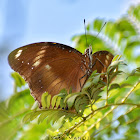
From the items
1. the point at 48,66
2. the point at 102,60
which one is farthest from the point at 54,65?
the point at 102,60

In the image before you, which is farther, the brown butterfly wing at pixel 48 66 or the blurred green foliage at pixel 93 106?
the brown butterfly wing at pixel 48 66

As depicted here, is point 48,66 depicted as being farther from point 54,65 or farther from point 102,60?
point 102,60

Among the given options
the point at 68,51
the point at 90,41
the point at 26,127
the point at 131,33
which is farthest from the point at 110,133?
the point at 131,33

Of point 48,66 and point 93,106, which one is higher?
point 48,66

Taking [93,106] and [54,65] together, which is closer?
[93,106]

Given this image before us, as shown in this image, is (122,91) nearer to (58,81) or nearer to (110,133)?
(110,133)
